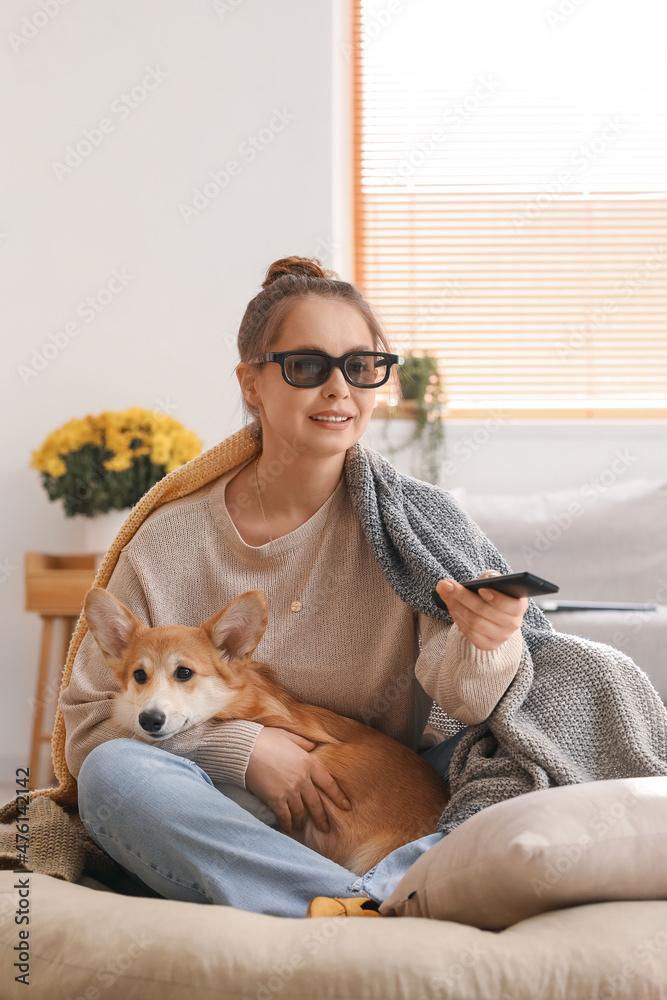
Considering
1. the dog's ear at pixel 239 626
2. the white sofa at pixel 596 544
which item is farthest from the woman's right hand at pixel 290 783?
the white sofa at pixel 596 544

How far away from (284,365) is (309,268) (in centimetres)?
26

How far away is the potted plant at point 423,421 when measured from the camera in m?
3.08

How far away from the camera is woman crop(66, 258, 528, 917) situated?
109 cm

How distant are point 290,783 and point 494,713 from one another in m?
0.29

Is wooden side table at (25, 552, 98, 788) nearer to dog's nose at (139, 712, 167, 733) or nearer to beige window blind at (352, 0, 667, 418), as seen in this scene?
beige window blind at (352, 0, 667, 418)

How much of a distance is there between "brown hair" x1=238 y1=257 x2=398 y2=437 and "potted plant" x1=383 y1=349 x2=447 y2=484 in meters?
1.60

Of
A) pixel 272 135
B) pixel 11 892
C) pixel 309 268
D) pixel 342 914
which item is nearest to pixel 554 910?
pixel 342 914

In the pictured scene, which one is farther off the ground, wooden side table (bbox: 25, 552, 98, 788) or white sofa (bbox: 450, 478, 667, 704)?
white sofa (bbox: 450, 478, 667, 704)

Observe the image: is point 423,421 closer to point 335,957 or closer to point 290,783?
point 290,783

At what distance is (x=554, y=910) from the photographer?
88cm

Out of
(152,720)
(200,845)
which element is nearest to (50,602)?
(152,720)

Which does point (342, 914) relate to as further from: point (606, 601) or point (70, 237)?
point (70, 237)

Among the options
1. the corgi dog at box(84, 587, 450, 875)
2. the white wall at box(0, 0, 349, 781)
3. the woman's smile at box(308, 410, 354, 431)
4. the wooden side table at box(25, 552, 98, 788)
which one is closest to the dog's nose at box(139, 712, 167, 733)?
the corgi dog at box(84, 587, 450, 875)

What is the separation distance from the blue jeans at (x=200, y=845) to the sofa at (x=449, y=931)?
0.31ft
